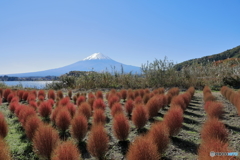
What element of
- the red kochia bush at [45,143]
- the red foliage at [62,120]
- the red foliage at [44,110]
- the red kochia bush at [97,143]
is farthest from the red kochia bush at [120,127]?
the red foliage at [44,110]

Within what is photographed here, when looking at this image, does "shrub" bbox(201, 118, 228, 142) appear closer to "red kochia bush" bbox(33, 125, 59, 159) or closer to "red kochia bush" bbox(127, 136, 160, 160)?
"red kochia bush" bbox(127, 136, 160, 160)

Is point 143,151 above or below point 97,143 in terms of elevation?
above

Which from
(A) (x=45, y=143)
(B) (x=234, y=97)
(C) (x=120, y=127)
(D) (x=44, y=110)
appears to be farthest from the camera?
(B) (x=234, y=97)

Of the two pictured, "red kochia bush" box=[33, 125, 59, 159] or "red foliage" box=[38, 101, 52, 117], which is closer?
"red kochia bush" box=[33, 125, 59, 159]

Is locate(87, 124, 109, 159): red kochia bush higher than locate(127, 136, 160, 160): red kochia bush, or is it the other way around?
locate(127, 136, 160, 160): red kochia bush

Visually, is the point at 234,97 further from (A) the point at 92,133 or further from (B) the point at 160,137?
(A) the point at 92,133

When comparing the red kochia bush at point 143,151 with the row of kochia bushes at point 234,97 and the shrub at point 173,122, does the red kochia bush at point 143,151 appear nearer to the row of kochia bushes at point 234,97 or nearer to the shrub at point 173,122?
the shrub at point 173,122

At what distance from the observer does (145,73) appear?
48.4 feet

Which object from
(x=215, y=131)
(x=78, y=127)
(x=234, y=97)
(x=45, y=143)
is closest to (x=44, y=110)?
(x=78, y=127)

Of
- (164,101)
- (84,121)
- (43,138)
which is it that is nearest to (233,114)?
(164,101)

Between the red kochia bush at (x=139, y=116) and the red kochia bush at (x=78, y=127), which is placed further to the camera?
the red kochia bush at (x=139, y=116)

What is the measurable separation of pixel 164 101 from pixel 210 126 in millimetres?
3617

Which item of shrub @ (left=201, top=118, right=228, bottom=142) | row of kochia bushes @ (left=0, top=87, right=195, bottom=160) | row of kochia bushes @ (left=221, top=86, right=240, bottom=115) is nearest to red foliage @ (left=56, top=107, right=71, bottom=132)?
row of kochia bushes @ (left=0, top=87, right=195, bottom=160)

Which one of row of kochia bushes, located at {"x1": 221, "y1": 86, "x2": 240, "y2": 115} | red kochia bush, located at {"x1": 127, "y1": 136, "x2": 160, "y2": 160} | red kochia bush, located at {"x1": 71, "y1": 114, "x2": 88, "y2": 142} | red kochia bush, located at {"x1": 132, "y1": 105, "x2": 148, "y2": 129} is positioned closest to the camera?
red kochia bush, located at {"x1": 127, "y1": 136, "x2": 160, "y2": 160}
